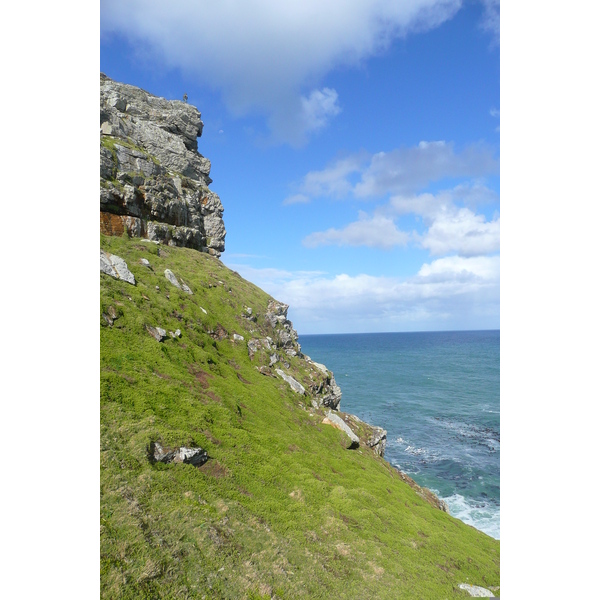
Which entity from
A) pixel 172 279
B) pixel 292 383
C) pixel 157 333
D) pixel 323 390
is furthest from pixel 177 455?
pixel 323 390

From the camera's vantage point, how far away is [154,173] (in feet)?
169

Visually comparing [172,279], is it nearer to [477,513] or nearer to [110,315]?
[110,315]

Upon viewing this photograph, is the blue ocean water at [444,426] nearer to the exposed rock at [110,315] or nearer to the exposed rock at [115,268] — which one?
the exposed rock at [110,315]

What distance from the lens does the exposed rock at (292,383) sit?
33719 mm

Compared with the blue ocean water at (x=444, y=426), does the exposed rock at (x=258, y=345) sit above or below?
above

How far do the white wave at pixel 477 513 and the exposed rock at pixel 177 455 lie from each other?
128 feet

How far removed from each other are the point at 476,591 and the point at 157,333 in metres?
25.8

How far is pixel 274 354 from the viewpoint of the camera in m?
36.6

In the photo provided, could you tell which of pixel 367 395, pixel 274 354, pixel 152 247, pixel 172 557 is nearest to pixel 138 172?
pixel 152 247

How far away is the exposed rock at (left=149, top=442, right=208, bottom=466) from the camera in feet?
42.1

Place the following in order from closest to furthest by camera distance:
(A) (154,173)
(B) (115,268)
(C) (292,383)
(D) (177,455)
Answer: (D) (177,455) → (B) (115,268) → (C) (292,383) → (A) (154,173)

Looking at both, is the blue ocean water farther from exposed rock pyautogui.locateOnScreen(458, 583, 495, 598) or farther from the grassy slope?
exposed rock pyautogui.locateOnScreen(458, 583, 495, 598)

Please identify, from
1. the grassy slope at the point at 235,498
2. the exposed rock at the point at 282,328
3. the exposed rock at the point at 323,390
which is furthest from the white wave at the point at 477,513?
the exposed rock at the point at 282,328
